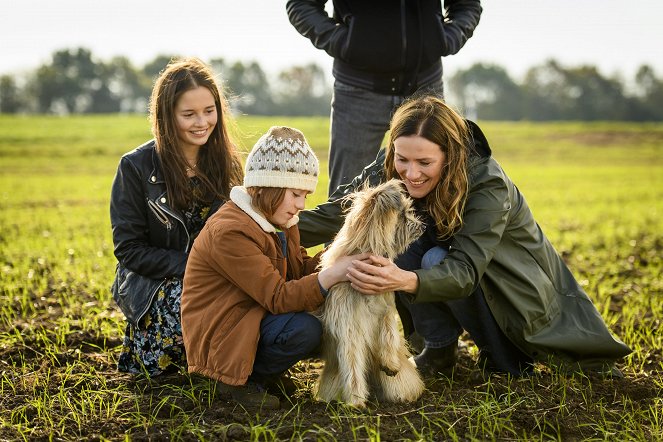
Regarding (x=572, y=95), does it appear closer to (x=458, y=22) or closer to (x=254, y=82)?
(x=254, y=82)

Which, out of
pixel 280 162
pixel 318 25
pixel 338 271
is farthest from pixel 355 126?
pixel 338 271

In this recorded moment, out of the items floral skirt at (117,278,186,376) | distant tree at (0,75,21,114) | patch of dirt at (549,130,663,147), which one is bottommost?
floral skirt at (117,278,186,376)

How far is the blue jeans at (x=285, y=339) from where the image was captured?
3553 mm

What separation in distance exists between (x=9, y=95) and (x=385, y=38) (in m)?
58.3

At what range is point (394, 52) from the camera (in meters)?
4.84

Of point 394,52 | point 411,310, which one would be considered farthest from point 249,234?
point 394,52

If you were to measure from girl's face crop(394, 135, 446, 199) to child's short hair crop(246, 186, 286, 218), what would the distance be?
75 centimetres

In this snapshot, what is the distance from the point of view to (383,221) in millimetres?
3338

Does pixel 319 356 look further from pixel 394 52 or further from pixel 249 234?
pixel 394 52

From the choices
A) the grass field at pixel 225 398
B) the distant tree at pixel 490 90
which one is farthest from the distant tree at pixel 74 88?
the grass field at pixel 225 398

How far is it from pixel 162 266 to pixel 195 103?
1052mm

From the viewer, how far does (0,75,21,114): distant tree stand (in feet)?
181

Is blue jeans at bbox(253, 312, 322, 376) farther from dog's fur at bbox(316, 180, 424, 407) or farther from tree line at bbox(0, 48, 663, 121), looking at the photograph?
tree line at bbox(0, 48, 663, 121)

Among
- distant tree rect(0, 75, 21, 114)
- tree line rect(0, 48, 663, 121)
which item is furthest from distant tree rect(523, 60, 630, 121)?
distant tree rect(0, 75, 21, 114)
